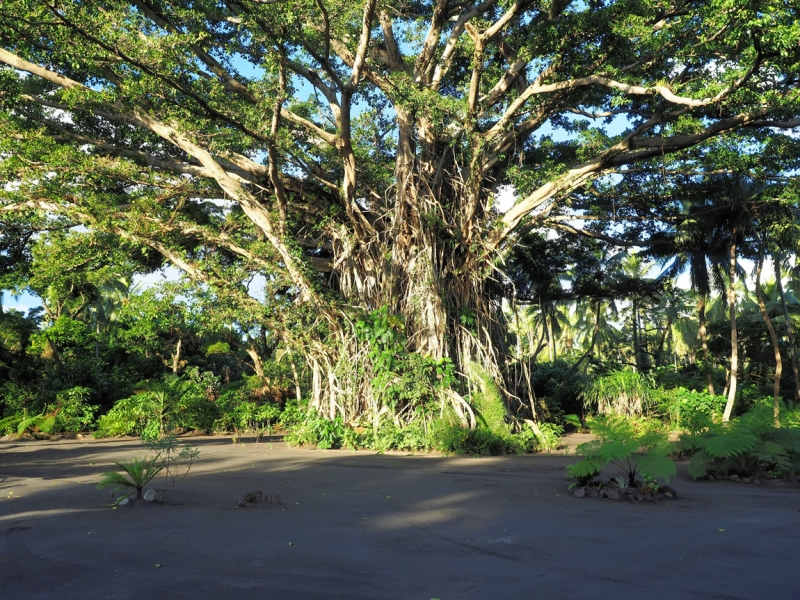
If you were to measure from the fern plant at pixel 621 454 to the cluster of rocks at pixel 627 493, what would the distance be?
147 mm

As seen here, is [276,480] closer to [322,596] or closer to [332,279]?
[322,596]

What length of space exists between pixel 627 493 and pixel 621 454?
2.01 ft

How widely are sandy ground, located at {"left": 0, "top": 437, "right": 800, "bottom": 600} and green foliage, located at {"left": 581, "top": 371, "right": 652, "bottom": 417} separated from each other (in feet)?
25.1

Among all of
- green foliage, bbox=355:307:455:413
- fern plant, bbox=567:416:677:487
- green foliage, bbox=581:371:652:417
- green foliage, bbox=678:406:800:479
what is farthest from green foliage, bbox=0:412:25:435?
green foliage, bbox=678:406:800:479

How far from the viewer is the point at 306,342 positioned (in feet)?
42.8

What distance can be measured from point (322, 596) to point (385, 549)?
1.02 metres

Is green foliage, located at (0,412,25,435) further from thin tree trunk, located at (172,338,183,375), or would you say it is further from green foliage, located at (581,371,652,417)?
green foliage, located at (581,371,652,417)

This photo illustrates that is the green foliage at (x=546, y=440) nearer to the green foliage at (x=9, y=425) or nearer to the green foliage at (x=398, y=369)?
the green foliage at (x=398, y=369)

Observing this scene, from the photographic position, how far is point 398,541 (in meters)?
4.82

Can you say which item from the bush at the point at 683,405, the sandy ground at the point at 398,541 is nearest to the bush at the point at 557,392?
the bush at the point at 683,405

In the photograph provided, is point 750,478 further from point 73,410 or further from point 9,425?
point 9,425

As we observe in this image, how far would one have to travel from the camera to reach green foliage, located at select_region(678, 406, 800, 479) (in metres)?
7.23

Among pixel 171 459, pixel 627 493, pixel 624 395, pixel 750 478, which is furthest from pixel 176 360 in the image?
pixel 750 478

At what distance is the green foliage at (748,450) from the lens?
23.7 ft
